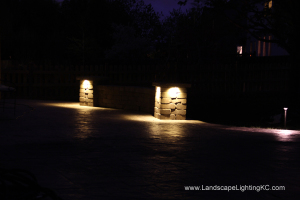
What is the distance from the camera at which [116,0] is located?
174 ft

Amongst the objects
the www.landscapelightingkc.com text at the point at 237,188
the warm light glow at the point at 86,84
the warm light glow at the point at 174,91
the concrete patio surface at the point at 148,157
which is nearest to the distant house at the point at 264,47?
the warm light glow at the point at 86,84

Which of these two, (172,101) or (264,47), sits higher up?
(264,47)

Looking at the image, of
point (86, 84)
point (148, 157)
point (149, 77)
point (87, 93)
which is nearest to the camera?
point (148, 157)

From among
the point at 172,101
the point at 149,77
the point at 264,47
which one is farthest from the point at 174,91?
the point at 264,47

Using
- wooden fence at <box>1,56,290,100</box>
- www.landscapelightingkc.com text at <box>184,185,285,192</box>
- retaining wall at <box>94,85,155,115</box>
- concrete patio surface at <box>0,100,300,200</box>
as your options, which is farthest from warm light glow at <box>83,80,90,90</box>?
www.landscapelightingkc.com text at <box>184,185,285,192</box>

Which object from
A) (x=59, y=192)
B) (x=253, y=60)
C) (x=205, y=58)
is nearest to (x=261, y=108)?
(x=205, y=58)

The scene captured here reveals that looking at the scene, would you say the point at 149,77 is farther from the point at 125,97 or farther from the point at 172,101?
the point at 172,101

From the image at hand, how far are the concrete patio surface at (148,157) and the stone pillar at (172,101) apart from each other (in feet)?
2.53

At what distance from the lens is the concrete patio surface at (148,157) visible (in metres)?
5.54

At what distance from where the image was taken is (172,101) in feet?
42.7

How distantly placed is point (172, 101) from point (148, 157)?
18.5 ft

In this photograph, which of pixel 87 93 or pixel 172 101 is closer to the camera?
pixel 172 101

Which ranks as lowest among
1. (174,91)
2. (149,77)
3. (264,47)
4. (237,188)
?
(237,188)

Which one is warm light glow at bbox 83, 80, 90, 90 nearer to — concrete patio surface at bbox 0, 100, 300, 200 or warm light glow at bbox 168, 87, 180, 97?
concrete patio surface at bbox 0, 100, 300, 200
